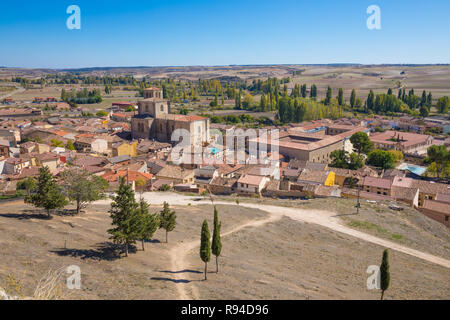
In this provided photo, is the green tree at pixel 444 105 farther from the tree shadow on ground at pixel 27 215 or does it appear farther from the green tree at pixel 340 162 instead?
the tree shadow on ground at pixel 27 215

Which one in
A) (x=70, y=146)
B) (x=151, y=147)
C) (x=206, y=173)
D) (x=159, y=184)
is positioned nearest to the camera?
(x=159, y=184)

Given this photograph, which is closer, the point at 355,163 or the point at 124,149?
the point at 355,163

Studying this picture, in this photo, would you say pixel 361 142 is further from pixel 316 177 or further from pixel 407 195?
pixel 407 195

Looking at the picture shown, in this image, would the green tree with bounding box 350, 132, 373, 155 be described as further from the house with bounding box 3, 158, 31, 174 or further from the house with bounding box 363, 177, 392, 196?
the house with bounding box 3, 158, 31, 174

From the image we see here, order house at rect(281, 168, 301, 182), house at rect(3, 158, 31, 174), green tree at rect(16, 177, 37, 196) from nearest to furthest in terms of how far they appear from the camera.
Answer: green tree at rect(16, 177, 37, 196) → house at rect(3, 158, 31, 174) → house at rect(281, 168, 301, 182)

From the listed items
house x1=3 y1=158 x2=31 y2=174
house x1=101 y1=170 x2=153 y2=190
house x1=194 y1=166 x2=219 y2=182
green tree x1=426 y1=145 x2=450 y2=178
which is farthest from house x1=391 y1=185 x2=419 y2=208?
house x1=3 y1=158 x2=31 y2=174

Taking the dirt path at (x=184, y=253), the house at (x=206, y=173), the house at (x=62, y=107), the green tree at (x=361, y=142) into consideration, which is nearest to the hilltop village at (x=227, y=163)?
the house at (x=206, y=173)

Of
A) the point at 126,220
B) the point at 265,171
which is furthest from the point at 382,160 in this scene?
the point at 126,220
